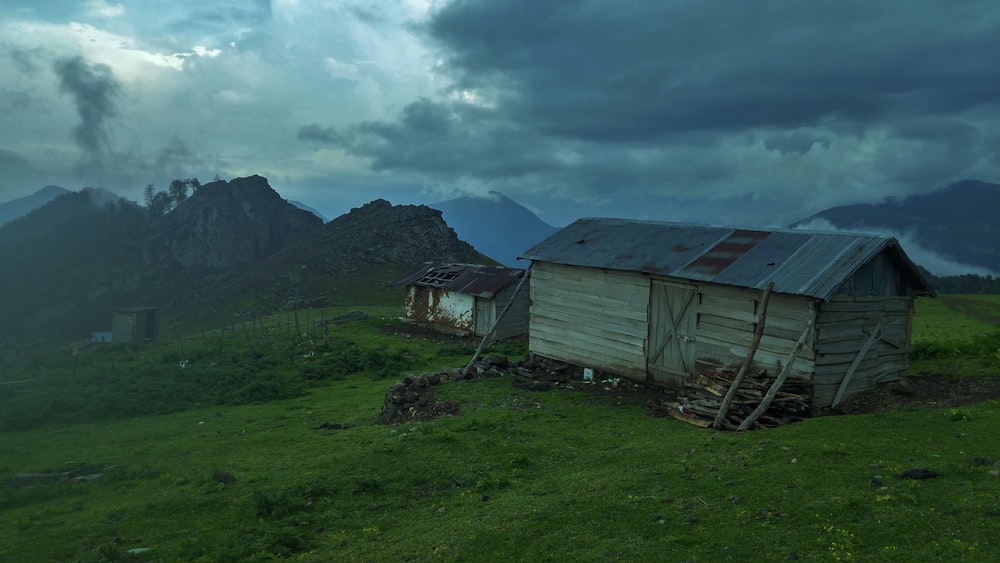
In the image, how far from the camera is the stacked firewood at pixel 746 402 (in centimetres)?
1711

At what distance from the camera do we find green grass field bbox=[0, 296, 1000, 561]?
935cm

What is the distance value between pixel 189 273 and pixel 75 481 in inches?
5258

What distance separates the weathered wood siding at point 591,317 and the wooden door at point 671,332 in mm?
347

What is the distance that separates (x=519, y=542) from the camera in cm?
982

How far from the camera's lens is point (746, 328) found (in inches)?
762

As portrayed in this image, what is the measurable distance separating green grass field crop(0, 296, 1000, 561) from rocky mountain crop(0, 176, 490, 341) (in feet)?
203

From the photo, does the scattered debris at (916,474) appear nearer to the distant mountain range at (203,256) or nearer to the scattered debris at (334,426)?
the scattered debris at (334,426)

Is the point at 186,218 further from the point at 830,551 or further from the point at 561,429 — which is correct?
the point at 830,551

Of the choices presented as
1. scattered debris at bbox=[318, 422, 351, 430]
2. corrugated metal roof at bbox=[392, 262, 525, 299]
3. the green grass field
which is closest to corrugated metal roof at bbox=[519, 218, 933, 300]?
the green grass field

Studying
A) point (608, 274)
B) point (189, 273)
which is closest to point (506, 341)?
point (608, 274)

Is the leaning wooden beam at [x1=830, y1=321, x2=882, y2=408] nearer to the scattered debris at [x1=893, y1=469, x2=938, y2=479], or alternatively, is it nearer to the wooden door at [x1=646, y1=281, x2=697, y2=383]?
the wooden door at [x1=646, y1=281, x2=697, y2=383]

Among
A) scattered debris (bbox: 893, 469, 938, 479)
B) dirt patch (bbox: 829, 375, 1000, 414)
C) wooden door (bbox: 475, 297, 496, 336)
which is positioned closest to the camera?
scattered debris (bbox: 893, 469, 938, 479)

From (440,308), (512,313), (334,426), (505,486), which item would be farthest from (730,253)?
(440,308)

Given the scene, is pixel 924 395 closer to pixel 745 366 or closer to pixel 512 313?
pixel 745 366
